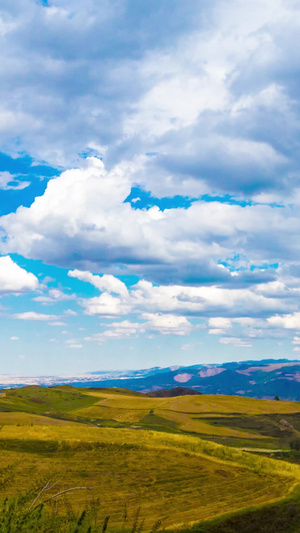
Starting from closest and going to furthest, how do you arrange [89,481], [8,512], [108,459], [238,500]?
[8,512] → [238,500] → [89,481] → [108,459]

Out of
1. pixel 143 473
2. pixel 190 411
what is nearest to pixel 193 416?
pixel 190 411

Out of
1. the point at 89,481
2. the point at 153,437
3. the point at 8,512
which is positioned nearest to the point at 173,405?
the point at 153,437

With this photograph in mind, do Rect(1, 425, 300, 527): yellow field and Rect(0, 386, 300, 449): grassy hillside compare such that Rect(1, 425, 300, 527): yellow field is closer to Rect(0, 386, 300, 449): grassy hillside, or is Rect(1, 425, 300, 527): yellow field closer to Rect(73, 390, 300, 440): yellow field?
Rect(0, 386, 300, 449): grassy hillside

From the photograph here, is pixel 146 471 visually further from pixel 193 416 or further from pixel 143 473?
pixel 193 416

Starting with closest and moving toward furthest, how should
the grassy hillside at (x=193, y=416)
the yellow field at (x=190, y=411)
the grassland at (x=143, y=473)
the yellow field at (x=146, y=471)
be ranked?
the grassland at (x=143, y=473)
the yellow field at (x=146, y=471)
the grassy hillside at (x=193, y=416)
the yellow field at (x=190, y=411)

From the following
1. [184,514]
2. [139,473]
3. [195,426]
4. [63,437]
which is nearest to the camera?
[184,514]

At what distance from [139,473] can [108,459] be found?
4.95m

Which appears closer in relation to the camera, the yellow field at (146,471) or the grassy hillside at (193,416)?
the yellow field at (146,471)

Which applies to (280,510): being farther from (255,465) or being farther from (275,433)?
(275,433)

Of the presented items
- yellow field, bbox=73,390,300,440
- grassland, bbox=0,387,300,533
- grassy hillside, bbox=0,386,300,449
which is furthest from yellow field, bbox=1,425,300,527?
yellow field, bbox=73,390,300,440

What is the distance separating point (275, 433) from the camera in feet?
490

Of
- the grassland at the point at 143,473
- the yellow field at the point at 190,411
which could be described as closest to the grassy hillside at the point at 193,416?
the yellow field at the point at 190,411

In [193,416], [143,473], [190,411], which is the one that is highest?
[143,473]

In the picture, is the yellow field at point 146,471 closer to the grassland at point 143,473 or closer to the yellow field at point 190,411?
the grassland at point 143,473
